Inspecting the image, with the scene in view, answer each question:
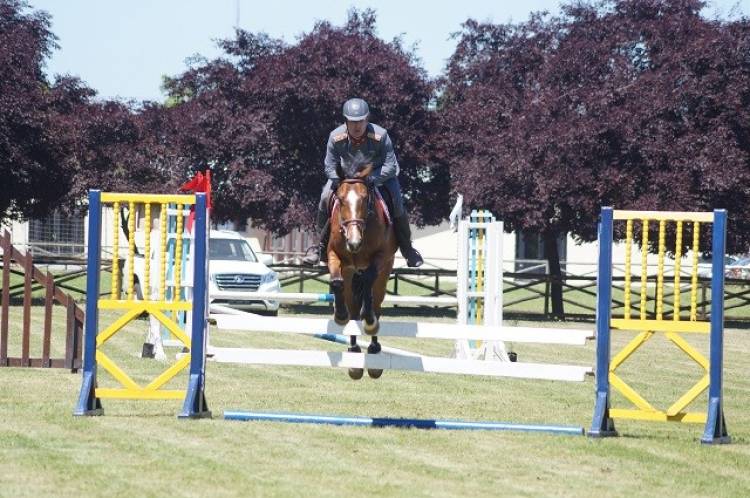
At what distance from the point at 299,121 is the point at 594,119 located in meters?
7.89

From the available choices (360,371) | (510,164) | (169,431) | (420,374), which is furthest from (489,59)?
(169,431)

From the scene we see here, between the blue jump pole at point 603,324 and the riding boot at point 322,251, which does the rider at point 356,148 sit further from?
the blue jump pole at point 603,324

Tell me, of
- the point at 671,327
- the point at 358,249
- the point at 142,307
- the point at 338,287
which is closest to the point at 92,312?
the point at 142,307

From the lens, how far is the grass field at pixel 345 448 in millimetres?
8227

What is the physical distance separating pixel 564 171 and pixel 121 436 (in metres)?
22.1

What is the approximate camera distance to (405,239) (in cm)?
1247

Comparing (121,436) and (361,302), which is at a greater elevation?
(361,302)

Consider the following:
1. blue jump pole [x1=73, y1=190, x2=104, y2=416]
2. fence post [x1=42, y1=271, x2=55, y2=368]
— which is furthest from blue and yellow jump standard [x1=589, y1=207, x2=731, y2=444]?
fence post [x1=42, y1=271, x2=55, y2=368]

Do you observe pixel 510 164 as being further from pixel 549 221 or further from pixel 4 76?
pixel 4 76

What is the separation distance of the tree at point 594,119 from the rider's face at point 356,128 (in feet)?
63.2

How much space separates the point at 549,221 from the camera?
107 ft

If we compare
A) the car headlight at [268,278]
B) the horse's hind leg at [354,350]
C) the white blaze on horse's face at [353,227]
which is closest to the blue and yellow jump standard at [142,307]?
the white blaze on horse's face at [353,227]

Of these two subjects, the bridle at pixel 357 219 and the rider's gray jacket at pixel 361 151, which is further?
the rider's gray jacket at pixel 361 151

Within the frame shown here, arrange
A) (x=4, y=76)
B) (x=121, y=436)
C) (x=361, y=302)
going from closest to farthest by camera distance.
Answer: (x=121, y=436), (x=361, y=302), (x=4, y=76)
